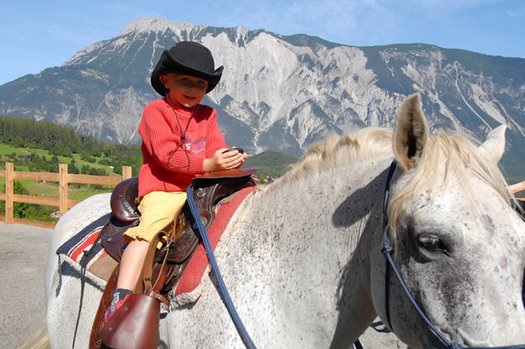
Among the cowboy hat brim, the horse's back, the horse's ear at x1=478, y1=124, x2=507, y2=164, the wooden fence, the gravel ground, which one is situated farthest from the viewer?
the wooden fence

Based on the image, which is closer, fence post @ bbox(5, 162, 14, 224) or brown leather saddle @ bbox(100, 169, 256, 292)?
brown leather saddle @ bbox(100, 169, 256, 292)

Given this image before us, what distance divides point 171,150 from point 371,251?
45.9 inches

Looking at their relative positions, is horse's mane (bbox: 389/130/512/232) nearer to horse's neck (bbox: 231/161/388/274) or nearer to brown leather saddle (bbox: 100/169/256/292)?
horse's neck (bbox: 231/161/388/274)

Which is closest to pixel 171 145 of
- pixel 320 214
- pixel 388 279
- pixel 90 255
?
pixel 320 214

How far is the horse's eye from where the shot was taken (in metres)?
1.40

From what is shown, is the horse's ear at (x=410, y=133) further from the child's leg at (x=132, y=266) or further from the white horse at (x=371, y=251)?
the child's leg at (x=132, y=266)

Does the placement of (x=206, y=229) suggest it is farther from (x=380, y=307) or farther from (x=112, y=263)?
(x=380, y=307)

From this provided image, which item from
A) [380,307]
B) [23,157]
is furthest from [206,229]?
[23,157]

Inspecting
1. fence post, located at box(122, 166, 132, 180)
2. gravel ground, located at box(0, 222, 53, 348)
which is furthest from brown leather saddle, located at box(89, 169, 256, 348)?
fence post, located at box(122, 166, 132, 180)

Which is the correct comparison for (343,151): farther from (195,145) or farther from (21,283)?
(21,283)

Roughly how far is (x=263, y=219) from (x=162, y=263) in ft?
1.79

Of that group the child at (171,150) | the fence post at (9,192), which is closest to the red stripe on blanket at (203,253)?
the child at (171,150)

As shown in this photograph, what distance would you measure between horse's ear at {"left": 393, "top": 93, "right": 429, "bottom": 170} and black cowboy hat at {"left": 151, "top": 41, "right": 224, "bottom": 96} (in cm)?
127

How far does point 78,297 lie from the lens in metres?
2.85
